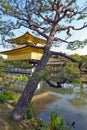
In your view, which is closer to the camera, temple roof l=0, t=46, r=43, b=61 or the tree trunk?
the tree trunk

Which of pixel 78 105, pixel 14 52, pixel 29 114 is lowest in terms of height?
pixel 78 105

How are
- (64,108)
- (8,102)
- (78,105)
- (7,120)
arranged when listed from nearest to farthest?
1. (7,120)
2. (8,102)
3. (64,108)
4. (78,105)

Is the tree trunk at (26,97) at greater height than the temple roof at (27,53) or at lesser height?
lesser

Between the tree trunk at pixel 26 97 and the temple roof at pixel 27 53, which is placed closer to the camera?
the tree trunk at pixel 26 97

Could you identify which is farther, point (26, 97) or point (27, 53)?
point (27, 53)

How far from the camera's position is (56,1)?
7332mm

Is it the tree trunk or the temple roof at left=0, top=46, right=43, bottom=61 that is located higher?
the temple roof at left=0, top=46, right=43, bottom=61

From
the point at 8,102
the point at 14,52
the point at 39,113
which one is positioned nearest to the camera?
the point at 8,102

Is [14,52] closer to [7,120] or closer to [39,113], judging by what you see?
[39,113]

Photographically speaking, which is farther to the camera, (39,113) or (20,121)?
(39,113)

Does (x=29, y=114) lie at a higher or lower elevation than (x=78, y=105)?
higher

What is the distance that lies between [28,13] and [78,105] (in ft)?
29.3

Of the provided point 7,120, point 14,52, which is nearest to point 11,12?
point 7,120

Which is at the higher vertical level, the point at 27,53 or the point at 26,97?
the point at 27,53
